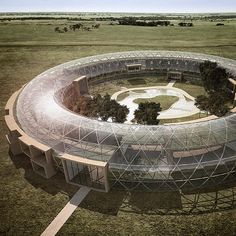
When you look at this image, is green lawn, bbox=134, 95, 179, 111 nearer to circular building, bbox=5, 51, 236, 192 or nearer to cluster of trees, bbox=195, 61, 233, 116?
cluster of trees, bbox=195, 61, 233, 116

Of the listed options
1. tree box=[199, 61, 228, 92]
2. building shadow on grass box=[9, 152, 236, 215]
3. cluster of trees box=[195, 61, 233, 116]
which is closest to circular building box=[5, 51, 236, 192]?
building shadow on grass box=[9, 152, 236, 215]

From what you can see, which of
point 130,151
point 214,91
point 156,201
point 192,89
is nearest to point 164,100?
point 192,89

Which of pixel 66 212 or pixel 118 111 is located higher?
pixel 118 111

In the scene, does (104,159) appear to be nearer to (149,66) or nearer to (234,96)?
(234,96)

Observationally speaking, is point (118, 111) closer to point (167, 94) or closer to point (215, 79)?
point (167, 94)

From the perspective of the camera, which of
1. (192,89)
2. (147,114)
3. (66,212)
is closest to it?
(66,212)

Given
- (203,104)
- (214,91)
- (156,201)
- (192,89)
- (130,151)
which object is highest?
(130,151)

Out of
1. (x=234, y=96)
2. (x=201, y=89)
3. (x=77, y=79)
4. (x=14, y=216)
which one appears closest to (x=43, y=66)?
(x=77, y=79)
